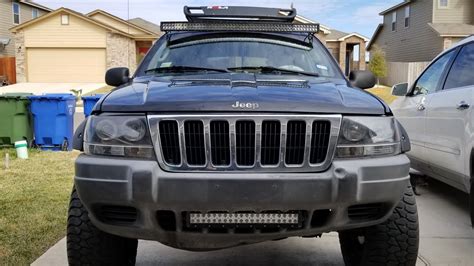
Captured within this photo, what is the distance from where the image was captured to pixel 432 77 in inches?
228

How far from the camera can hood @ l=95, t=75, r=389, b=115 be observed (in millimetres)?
2611

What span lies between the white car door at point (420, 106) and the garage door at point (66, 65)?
2502cm

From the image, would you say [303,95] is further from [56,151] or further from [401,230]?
[56,151]

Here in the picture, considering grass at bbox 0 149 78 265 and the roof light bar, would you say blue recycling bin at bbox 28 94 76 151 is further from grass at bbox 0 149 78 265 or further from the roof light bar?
the roof light bar

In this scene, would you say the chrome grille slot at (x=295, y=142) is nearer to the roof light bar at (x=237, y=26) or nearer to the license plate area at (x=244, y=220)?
the license plate area at (x=244, y=220)

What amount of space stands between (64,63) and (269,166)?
28.9 m

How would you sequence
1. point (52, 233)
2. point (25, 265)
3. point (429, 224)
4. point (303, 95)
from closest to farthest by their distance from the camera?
point (303, 95) < point (25, 265) < point (52, 233) < point (429, 224)

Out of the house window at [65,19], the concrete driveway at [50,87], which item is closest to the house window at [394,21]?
the concrete driveway at [50,87]

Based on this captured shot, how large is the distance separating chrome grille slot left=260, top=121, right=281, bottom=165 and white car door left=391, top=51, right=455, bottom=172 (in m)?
3.45

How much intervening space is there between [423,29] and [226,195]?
30.6 m

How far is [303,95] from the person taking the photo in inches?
109

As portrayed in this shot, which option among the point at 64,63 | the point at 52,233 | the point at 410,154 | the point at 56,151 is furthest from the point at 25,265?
the point at 64,63

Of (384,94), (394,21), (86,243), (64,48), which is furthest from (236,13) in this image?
(394,21)

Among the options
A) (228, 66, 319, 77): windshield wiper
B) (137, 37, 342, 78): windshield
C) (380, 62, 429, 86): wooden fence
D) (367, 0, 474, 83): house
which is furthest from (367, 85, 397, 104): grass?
(228, 66, 319, 77): windshield wiper
